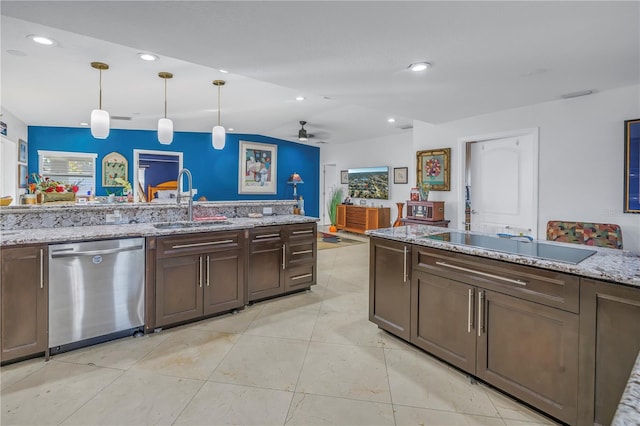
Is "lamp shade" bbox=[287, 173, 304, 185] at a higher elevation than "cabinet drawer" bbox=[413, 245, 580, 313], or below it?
higher

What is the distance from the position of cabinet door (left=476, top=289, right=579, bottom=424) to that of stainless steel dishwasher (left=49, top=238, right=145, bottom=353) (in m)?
2.61

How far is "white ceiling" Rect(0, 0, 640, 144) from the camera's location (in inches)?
71.4

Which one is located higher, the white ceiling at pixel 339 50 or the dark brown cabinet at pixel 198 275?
the white ceiling at pixel 339 50

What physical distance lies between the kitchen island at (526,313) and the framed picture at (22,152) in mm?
6682

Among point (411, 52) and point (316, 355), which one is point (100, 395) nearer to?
point (316, 355)

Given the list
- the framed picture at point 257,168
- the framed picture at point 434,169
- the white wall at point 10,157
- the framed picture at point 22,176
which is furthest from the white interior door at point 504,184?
the framed picture at point 22,176

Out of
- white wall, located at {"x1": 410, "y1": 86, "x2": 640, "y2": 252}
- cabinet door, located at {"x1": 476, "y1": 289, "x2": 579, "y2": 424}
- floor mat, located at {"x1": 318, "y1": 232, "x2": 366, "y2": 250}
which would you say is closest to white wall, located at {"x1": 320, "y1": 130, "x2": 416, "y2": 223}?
floor mat, located at {"x1": 318, "y1": 232, "x2": 366, "y2": 250}

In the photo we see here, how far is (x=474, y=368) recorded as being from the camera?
6.59 feet

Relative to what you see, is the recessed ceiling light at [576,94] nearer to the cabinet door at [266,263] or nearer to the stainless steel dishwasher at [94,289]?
the cabinet door at [266,263]

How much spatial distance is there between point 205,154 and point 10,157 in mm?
3402

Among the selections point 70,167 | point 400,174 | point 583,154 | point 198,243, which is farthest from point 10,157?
point 583,154

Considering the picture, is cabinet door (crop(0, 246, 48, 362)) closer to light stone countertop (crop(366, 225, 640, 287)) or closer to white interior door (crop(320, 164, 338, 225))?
Answer: light stone countertop (crop(366, 225, 640, 287))

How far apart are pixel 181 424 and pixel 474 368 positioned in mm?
1757

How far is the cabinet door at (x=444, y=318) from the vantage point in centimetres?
203
